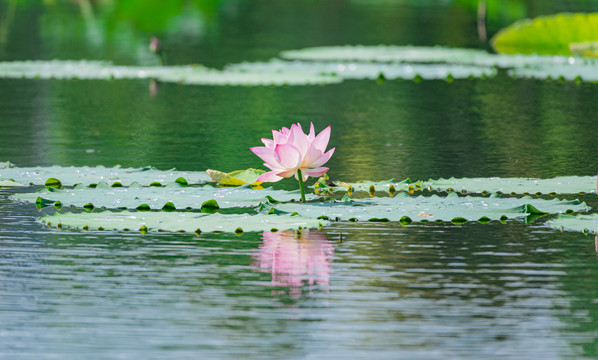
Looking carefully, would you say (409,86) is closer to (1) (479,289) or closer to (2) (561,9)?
(1) (479,289)

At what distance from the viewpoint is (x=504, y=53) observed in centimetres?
1374

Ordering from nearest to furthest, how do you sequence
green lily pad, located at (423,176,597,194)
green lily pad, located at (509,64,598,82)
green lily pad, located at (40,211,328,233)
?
green lily pad, located at (40,211,328,233), green lily pad, located at (423,176,597,194), green lily pad, located at (509,64,598,82)

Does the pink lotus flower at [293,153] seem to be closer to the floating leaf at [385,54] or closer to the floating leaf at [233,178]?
the floating leaf at [233,178]

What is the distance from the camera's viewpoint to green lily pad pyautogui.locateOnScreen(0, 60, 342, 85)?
1062 centimetres

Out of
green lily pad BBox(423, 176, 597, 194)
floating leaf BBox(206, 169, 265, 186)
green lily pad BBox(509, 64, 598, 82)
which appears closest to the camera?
green lily pad BBox(423, 176, 597, 194)

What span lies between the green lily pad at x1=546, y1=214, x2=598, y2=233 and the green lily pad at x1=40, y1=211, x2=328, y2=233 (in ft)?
3.25

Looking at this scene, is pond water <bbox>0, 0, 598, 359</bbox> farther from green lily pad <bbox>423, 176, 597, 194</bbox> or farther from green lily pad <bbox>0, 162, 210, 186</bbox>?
green lily pad <bbox>423, 176, 597, 194</bbox>

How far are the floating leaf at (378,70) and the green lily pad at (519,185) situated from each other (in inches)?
236

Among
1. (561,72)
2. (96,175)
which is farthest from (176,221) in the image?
(561,72)

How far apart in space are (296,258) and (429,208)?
76 cm

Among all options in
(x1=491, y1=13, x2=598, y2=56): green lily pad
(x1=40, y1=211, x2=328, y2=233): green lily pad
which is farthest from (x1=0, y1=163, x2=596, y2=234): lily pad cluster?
(x1=491, y1=13, x2=598, y2=56): green lily pad

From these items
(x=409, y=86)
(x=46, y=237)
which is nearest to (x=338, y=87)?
(x=409, y=86)

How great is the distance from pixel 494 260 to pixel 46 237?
1854 millimetres

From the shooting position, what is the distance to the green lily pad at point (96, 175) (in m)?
5.28
